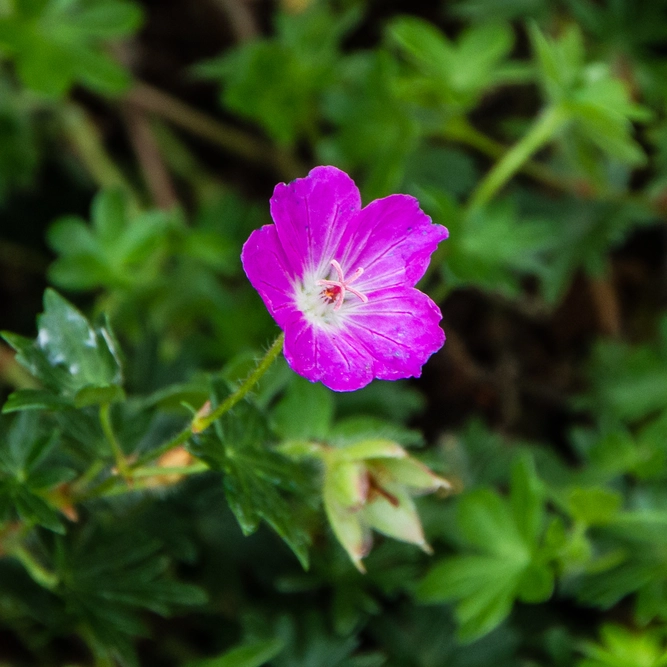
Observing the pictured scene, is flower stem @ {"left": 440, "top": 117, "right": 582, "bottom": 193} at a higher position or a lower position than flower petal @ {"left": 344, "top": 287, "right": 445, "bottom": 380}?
higher

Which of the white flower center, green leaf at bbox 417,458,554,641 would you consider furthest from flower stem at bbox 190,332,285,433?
green leaf at bbox 417,458,554,641

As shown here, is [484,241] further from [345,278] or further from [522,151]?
[345,278]

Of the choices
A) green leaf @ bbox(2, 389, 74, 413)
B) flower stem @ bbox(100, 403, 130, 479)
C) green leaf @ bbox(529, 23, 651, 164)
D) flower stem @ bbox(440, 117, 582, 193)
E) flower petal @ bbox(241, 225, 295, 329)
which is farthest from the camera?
flower stem @ bbox(440, 117, 582, 193)

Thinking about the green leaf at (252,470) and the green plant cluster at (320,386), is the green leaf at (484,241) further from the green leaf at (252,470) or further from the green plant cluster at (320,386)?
the green leaf at (252,470)

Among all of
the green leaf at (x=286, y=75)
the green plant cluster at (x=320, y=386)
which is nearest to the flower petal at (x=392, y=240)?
the green plant cluster at (x=320, y=386)

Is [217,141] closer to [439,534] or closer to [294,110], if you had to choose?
[294,110]

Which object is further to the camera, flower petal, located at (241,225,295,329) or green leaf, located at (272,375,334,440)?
green leaf, located at (272,375,334,440)

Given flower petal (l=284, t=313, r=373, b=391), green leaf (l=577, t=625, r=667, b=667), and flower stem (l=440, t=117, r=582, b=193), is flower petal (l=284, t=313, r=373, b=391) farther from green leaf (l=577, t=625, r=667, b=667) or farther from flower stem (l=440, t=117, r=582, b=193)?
flower stem (l=440, t=117, r=582, b=193)

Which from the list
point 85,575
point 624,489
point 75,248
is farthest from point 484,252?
point 85,575
